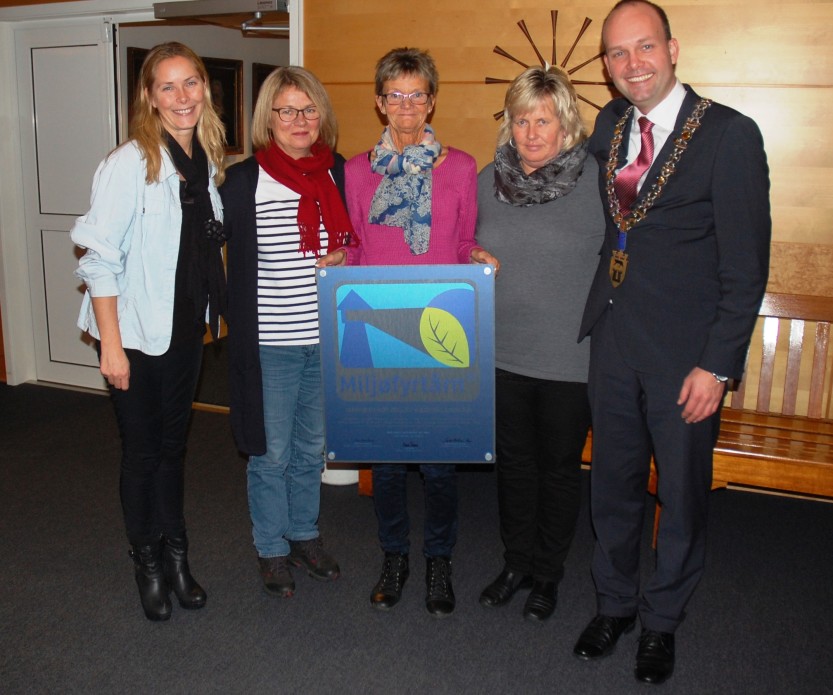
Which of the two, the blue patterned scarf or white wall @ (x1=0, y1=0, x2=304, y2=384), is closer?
the blue patterned scarf

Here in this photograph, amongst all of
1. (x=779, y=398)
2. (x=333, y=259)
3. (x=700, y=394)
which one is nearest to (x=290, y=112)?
(x=333, y=259)

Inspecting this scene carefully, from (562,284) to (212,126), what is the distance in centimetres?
121

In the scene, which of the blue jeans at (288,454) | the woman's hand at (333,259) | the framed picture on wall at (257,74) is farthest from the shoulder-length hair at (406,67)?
the framed picture on wall at (257,74)

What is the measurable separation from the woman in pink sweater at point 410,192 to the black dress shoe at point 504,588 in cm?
39

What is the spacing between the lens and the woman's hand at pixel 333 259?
254cm

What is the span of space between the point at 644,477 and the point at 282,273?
1.32m

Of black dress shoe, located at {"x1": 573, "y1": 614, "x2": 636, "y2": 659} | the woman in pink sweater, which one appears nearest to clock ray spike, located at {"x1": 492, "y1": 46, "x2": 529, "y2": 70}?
the woman in pink sweater

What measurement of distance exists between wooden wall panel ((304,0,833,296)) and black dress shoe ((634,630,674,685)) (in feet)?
5.74

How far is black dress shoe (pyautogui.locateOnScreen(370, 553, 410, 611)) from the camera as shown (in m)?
2.83

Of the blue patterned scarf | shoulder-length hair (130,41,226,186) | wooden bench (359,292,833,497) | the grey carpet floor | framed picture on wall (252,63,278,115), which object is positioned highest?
framed picture on wall (252,63,278,115)

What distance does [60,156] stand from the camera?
204 inches

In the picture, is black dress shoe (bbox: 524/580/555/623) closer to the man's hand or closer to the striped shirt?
the man's hand

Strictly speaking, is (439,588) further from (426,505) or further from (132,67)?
(132,67)

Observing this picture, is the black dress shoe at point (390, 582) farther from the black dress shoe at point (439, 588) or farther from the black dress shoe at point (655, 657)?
the black dress shoe at point (655, 657)
